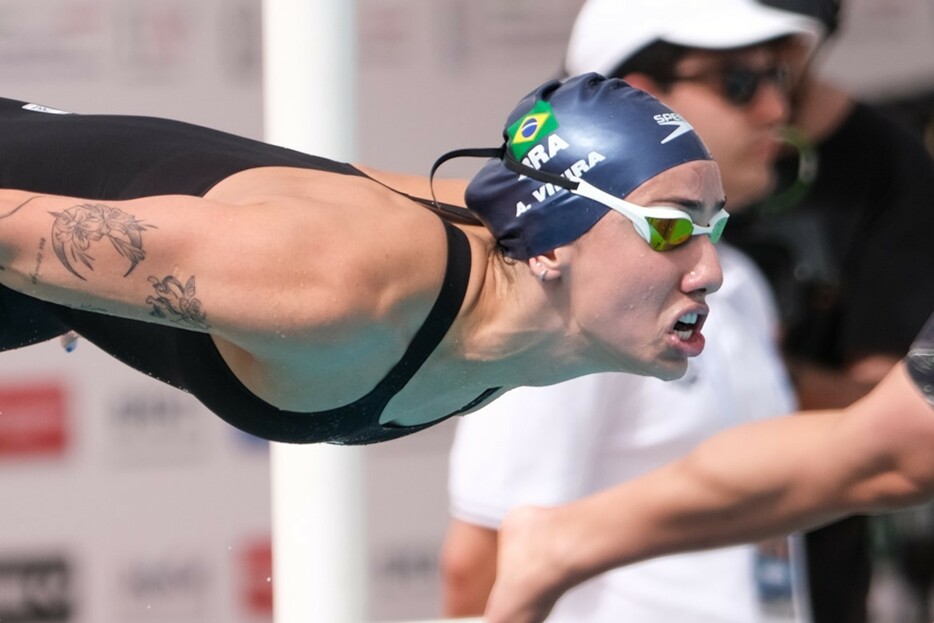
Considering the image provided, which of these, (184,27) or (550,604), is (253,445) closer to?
(184,27)

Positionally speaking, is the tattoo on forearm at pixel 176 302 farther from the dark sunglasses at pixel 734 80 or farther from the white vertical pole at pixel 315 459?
the dark sunglasses at pixel 734 80

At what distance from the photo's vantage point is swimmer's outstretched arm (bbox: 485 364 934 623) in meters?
Answer: 2.90

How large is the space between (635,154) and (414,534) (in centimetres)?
297

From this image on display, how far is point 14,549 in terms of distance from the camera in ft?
17.6

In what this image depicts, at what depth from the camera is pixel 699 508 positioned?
295cm

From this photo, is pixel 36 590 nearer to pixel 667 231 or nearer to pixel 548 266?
pixel 548 266

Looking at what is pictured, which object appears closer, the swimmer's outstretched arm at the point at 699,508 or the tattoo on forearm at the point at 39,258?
the tattoo on forearm at the point at 39,258

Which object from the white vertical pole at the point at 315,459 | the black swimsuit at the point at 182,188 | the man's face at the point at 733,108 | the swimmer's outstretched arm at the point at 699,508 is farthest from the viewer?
the man's face at the point at 733,108

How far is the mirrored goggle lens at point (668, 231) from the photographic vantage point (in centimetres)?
251

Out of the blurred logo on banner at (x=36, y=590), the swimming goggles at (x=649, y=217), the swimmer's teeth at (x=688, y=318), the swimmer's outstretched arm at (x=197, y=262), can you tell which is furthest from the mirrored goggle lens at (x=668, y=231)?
the blurred logo on banner at (x=36, y=590)

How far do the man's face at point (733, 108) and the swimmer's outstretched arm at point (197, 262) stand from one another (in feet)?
4.64

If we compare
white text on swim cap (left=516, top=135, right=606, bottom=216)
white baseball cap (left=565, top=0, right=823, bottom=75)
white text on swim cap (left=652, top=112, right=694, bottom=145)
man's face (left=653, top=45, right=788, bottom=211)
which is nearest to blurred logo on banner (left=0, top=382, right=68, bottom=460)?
white baseball cap (left=565, top=0, right=823, bottom=75)

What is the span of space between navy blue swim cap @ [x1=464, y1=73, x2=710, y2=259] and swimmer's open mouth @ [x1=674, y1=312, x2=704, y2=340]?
0.22 meters

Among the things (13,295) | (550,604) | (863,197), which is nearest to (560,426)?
(550,604)
